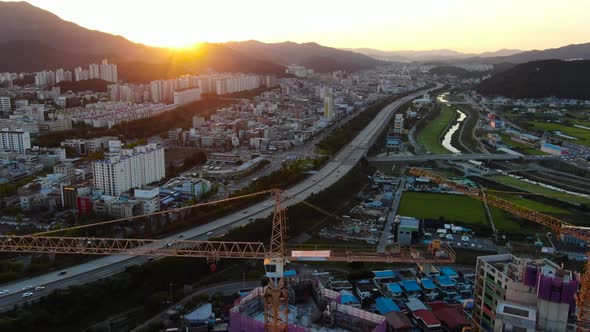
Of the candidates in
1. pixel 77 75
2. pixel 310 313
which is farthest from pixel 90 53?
A: pixel 310 313

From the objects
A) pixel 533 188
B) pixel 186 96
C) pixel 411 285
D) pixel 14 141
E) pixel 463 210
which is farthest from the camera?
pixel 186 96

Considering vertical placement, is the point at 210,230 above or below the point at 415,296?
above

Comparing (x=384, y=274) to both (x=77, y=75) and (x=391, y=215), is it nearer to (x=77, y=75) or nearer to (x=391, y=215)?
(x=391, y=215)

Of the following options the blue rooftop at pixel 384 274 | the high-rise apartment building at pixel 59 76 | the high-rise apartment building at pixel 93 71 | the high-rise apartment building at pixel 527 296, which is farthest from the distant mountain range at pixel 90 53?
the high-rise apartment building at pixel 527 296

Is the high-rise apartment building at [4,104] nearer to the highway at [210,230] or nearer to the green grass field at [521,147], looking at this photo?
the highway at [210,230]

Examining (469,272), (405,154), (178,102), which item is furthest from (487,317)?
(178,102)

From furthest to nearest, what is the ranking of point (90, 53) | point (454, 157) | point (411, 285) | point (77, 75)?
point (90, 53)
point (77, 75)
point (454, 157)
point (411, 285)
